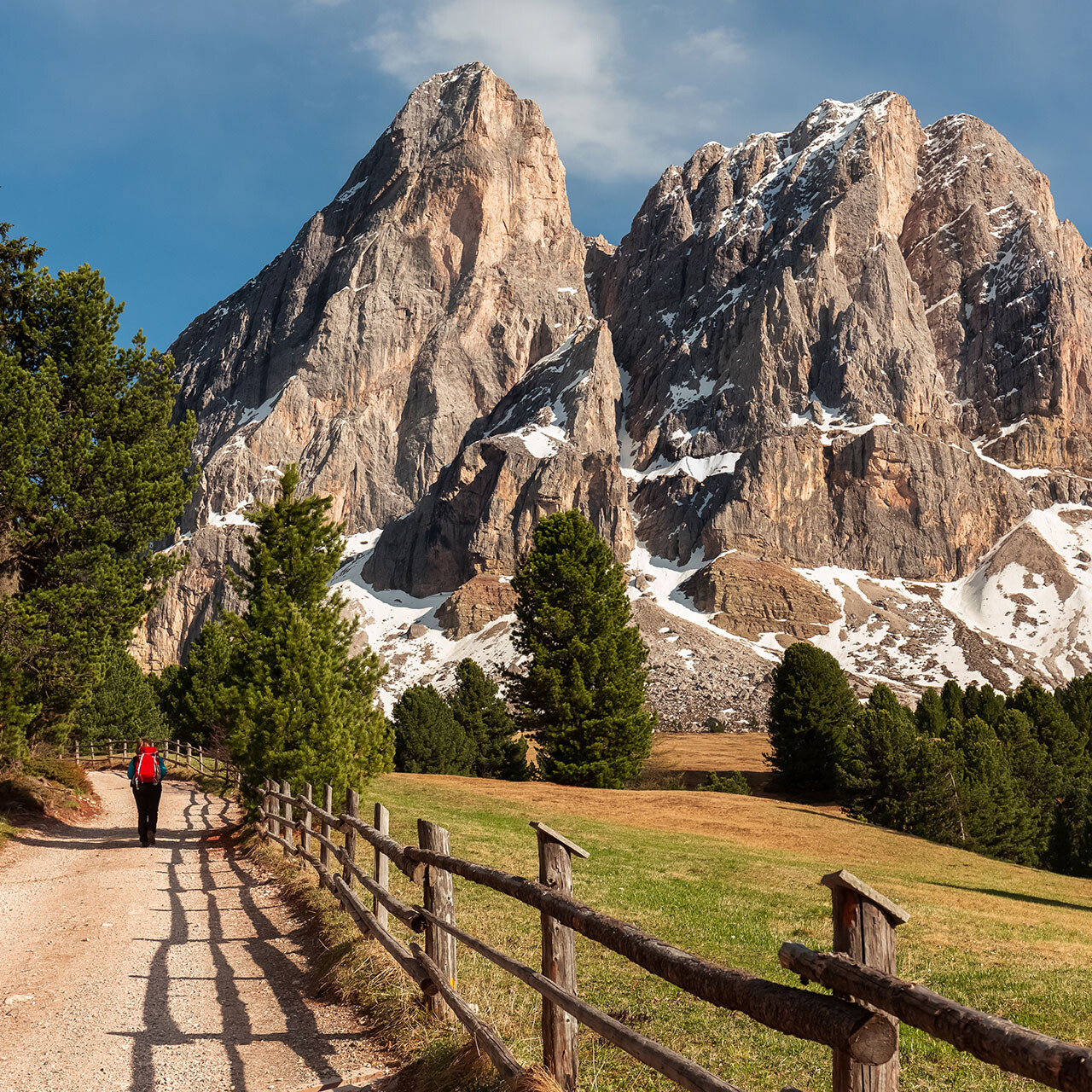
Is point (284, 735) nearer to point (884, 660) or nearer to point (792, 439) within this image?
point (884, 660)

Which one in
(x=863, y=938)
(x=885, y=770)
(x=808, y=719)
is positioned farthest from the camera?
(x=808, y=719)

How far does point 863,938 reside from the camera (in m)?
3.00

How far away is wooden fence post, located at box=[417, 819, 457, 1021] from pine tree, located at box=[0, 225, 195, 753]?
14335 millimetres

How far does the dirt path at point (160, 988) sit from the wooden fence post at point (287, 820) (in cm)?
77

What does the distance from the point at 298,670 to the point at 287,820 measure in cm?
356

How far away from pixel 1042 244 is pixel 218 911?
768 ft

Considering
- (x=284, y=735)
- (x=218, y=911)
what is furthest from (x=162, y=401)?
(x=218, y=911)

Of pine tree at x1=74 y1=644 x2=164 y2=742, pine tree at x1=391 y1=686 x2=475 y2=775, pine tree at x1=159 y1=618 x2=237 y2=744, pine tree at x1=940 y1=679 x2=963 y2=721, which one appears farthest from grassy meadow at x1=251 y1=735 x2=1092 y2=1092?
pine tree at x1=940 y1=679 x2=963 y2=721

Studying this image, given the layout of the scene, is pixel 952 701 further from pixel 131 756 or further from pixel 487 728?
pixel 131 756

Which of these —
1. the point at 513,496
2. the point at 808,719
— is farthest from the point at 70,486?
the point at 513,496

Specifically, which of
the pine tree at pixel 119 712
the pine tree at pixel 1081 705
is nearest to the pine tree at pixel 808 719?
the pine tree at pixel 1081 705

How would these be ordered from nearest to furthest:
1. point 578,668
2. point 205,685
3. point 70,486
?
point 70,486
point 578,668
point 205,685

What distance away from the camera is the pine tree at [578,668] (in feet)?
117

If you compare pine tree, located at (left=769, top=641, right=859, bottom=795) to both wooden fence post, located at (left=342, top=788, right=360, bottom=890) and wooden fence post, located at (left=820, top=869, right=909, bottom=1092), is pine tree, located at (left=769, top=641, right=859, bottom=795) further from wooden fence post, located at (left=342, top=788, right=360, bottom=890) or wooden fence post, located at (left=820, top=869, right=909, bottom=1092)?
wooden fence post, located at (left=820, top=869, right=909, bottom=1092)
